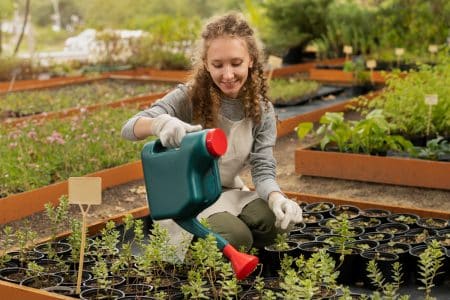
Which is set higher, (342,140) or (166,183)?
(166,183)

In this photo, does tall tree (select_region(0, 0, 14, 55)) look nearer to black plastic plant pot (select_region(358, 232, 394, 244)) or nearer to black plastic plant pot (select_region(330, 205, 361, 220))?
black plastic plant pot (select_region(330, 205, 361, 220))

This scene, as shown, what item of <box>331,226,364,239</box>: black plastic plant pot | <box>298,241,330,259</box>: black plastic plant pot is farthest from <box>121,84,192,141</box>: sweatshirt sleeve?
<box>331,226,364,239</box>: black plastic plant pot

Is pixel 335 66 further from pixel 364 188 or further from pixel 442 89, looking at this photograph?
pixel 364 188

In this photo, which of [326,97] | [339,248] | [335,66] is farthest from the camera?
[335,66]

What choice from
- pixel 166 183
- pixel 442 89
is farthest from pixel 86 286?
pixel 442 89

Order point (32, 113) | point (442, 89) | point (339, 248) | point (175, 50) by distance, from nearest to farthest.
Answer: point (339, 248), point (442, 89), point (32, 113), point (175, 50)

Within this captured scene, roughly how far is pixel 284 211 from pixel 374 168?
2.21 meters

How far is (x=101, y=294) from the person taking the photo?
331cm

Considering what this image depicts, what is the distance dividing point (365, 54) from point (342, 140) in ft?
21.8

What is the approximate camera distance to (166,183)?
3252mm

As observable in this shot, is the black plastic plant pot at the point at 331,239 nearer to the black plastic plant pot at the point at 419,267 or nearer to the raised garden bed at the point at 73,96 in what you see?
the black plastic plant pot at the point at 419,267

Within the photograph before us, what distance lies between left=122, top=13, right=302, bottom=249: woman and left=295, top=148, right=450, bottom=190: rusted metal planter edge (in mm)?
1826

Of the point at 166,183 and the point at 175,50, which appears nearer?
the point at 166,183

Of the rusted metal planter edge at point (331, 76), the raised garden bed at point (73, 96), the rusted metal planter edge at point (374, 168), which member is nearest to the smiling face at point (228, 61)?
the rusted metal planter edge at point (374, 168)
